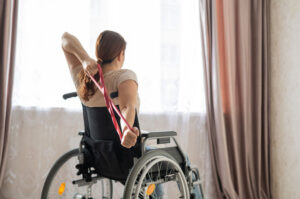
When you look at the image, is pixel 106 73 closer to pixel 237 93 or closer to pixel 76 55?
pixel 76 55

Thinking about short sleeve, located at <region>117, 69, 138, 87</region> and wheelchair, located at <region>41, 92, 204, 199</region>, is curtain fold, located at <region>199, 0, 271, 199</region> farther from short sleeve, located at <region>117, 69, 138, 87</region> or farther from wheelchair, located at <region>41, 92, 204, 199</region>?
short sleeve, located at <region>117, 69, 138, 87</region>

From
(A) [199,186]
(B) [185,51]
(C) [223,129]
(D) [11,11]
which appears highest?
(D) [11,11]

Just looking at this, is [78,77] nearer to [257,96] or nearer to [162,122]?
[162,122]

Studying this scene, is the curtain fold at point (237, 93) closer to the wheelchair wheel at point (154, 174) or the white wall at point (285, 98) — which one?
the white wall at point (285, 98)

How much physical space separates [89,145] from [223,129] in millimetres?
1337

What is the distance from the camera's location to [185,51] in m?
2.50

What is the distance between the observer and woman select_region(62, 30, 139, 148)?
4.01 feet

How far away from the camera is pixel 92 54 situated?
88.4 inches

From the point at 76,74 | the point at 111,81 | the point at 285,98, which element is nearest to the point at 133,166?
the point at 111,81

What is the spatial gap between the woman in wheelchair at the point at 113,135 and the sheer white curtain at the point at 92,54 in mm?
798

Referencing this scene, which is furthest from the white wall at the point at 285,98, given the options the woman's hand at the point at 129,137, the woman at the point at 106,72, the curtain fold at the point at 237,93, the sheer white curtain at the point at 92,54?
the woman's hand at the point at 129,137

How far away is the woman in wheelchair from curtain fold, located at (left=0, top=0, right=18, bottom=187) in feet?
2.62

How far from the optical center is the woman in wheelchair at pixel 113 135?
4.05 feet

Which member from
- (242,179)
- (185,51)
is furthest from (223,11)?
(242,179)
